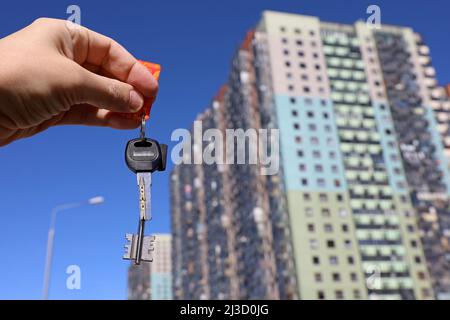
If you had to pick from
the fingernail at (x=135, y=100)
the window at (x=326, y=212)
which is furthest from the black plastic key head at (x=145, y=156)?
the window at (x=326, y=212)

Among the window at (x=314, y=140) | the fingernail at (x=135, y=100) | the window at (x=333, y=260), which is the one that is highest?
the window at (x=314, y=140)

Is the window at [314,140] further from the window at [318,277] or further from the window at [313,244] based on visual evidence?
the window at [318,277]

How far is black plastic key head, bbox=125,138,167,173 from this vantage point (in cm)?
291

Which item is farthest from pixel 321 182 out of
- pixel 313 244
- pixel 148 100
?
pixel 148 100

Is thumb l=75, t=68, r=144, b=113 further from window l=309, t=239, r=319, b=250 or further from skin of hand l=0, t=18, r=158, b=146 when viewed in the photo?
window l=309, t=239, r=319, b=250

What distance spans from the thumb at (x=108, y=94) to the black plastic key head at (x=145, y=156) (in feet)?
0.97

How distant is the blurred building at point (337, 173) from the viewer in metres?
80.9

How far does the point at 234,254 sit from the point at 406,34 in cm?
6178

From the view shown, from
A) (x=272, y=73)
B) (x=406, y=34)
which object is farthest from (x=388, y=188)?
(x=406, y=34)

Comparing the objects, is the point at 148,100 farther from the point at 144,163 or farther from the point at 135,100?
the point at 144,163

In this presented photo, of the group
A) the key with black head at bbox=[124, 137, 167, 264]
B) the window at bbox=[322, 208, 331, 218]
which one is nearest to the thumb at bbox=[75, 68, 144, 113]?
the key with black head at bbox=[124, 137, 167, 264]

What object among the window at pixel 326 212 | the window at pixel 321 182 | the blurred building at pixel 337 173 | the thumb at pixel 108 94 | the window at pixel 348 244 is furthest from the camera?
the window at pixel 321 182

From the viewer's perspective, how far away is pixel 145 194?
2768 mm
